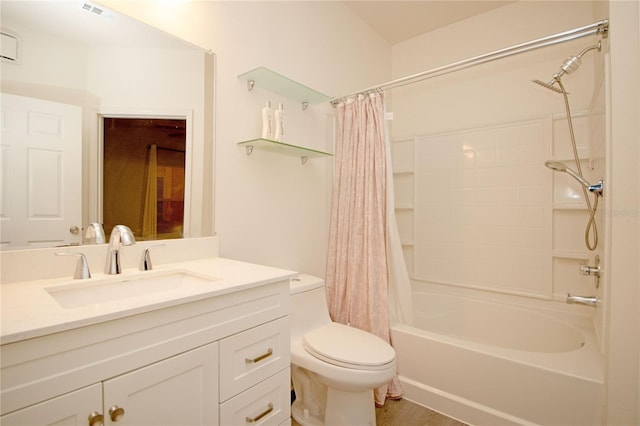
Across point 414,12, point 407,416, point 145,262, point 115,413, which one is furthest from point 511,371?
point 414,12

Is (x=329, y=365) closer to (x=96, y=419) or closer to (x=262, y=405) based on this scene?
(x=262, y=405)

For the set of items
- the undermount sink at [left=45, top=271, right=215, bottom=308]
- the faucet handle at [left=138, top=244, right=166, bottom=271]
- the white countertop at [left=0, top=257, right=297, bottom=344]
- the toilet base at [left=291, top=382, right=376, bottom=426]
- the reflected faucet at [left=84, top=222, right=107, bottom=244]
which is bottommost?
the toilet base at [left=291, top=382, right=376, bottom=426]

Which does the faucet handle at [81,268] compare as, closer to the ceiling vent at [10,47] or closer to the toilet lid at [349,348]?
the ceiling vent at [10,47]

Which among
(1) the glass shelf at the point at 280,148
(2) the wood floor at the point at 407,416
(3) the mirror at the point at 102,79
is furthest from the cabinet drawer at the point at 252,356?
(1) the glass shelf at the point at 280,148

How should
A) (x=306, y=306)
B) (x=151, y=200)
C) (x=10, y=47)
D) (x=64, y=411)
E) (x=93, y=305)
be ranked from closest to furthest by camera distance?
(x=64, y=411), (x=93, y=305), (x=10, y=47), (x=151, y=200), (x=306, y=306)

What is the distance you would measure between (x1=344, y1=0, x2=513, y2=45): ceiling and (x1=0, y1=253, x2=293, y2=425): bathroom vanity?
2292 millimetres

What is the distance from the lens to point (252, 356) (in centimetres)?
100

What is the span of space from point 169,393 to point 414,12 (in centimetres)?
291

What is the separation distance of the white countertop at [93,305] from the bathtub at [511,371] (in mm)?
1130

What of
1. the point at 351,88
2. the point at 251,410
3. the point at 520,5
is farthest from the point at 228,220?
the point at 520,5

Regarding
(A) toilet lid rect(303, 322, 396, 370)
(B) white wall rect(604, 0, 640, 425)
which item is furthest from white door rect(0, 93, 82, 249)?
(B) white wall rect(604, 0, 640, 425)

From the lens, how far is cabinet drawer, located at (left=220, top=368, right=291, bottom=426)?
94 centimetres

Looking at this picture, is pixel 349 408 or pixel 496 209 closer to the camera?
pixel 349 408

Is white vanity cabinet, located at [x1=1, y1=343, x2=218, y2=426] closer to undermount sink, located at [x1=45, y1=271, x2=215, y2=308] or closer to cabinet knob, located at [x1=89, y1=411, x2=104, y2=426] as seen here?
cabinet knob, located at [x1=89, y1=411, x2=104, y2=426]
